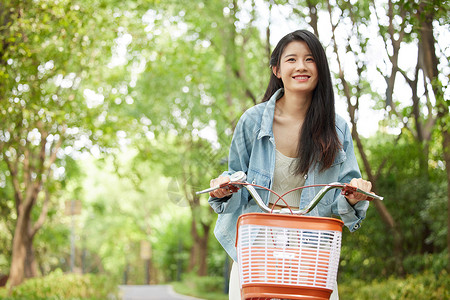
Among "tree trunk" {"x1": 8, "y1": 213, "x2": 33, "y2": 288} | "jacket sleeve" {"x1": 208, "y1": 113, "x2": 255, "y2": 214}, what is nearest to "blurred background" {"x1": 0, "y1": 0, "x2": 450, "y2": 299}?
"tree trunk" {"x1": 8, "y1": 213, "x2": 33, "y2": 288}

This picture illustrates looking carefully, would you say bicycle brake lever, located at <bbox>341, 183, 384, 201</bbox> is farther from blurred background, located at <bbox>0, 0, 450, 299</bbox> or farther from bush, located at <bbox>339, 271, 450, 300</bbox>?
bush, located at <bbox>339, 271, 450, 300</bbox>

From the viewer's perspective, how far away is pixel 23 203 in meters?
16.1

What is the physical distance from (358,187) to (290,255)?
438mm

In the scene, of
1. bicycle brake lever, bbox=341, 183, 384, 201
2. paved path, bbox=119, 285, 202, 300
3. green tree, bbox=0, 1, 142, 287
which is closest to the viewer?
bicycle brake lever, bbox=341, 183, 384, 201

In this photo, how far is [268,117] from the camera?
114 inches

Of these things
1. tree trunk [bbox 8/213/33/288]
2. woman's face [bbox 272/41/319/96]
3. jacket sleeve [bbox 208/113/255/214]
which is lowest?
tree trunk [bbox 8/213/33/288]

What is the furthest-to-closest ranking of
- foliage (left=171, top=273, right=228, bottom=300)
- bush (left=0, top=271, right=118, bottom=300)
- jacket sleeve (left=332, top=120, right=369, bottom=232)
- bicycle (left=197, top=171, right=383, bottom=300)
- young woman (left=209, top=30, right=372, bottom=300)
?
foliage (left=171, top=273, right=228, bottom=300) → bush (left=0, top=271, right=118, bottom=300) → young woman (left=209, top=30, right=372, bottom=300) → jacket sleeve (left=332, top=120, right=369, bottom=232) → bicycle (left=197, top=171, right=383, bottom=300)

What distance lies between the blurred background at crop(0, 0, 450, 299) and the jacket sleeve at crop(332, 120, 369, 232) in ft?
11.5

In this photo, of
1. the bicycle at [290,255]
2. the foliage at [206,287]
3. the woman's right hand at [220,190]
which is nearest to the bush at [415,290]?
the woman's right hand at [220,190]

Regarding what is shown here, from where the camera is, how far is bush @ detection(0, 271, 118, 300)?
1264 cm

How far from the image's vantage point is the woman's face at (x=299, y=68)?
2840mm

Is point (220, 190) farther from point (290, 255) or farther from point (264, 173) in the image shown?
point (290, 255)

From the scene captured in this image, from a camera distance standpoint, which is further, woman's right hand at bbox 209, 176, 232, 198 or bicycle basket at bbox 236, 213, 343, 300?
woman's right hand at bbox 209, 176, 232, 198

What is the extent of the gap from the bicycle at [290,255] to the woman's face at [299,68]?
0.81m
